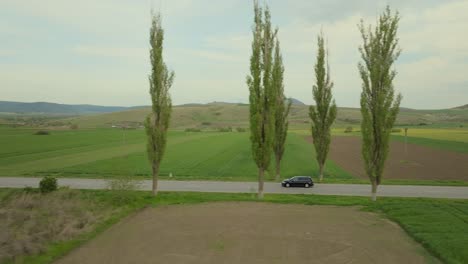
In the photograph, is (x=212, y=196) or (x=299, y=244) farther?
(x=212, y=196)

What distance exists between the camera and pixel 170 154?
56469 mm

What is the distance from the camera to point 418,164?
151 feet

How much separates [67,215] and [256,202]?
41.4ft

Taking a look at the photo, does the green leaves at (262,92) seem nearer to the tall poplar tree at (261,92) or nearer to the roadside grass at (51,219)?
the tall poplar tree at (261,92)

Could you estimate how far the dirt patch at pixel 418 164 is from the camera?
1502 inches

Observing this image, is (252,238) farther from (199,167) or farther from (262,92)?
(199,167)

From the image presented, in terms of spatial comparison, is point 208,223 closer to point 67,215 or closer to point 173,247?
point 173,247

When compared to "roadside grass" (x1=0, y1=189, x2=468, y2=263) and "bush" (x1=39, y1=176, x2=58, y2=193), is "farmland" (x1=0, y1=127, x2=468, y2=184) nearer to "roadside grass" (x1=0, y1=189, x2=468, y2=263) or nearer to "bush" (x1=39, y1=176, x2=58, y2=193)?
"bush" (x1=39, y1=176, x2=58, y2=193)

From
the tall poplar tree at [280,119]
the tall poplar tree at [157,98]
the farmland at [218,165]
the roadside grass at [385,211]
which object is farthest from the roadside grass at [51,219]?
the tall poplar tree at [280,119]

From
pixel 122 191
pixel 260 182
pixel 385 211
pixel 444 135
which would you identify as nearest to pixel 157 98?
pixel 122 191

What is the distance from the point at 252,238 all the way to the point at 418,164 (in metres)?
37.4

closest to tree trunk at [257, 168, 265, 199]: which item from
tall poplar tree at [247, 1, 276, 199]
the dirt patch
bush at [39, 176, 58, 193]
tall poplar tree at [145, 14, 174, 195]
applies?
tall poplar tree at [247, 1, 276, 199]

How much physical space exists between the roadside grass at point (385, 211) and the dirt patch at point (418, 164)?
1340 cm

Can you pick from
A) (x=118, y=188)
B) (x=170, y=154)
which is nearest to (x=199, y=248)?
(x=118, y=188)
